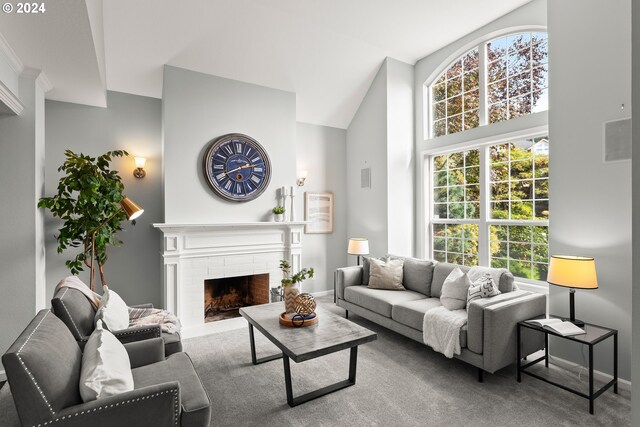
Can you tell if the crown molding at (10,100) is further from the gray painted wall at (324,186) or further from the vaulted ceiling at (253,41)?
the gray painted wall at (324,186)

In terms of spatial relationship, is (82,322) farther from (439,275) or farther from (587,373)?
(587,373)

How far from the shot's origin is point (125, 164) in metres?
4.14

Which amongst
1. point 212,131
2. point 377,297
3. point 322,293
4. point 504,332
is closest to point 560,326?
point 504,332

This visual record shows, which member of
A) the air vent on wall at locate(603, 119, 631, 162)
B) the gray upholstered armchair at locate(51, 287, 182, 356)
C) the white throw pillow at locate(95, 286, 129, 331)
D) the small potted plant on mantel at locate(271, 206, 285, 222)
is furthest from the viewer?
the small potted plant on mantel at locate(271, 206, 285, 222)

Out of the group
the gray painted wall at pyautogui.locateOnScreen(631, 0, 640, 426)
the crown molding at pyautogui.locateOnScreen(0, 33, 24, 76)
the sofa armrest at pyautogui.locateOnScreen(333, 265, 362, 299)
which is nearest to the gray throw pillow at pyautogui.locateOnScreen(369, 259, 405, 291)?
the sofa armrest at pyautogui.locateOnScreen(333, 265, 362, 299)

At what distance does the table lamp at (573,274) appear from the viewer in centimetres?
248

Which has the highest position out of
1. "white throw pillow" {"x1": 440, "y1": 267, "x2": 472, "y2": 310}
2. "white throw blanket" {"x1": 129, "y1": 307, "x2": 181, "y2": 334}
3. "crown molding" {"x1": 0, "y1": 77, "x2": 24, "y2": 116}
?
"crown molding" {"x1": 0, "y1": 77, "x2": 24, "y2": 116}

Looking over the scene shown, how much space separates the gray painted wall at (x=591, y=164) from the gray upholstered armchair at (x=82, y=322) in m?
3.37

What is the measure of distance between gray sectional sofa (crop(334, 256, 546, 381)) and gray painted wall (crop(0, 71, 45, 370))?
318 cm

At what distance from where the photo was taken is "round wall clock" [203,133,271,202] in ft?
13.6

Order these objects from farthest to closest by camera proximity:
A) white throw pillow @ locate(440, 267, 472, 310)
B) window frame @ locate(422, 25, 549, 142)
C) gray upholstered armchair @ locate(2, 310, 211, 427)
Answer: window frame @ locate(422, 25, 549, 142), white throw pillow @ locate(440, 267, 472, 310), gray upholstered armchair @ locate(2, 310, 211, 427)

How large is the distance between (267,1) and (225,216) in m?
2.53

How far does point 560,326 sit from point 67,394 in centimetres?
317

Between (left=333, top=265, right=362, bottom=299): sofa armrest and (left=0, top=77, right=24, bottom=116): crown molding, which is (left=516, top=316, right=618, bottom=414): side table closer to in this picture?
(left=333, top=265, right=362, bottom=299): sofa armrest
